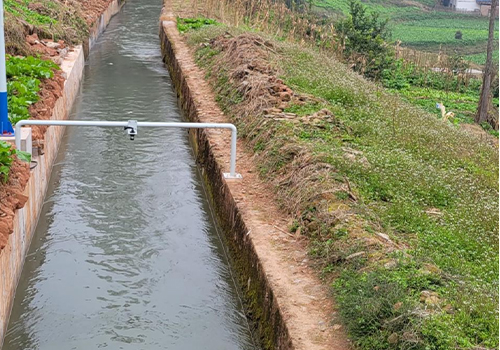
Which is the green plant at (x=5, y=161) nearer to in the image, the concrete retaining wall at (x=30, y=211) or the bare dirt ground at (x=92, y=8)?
the concrete retaining wall at (x=30, y=211)

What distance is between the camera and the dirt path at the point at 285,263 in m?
5.21

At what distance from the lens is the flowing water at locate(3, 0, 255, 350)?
6469 millimetres

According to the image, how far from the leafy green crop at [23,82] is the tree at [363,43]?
1244 cm

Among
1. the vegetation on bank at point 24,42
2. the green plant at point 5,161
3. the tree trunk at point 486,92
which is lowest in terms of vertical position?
the tree trunk at point 486,92

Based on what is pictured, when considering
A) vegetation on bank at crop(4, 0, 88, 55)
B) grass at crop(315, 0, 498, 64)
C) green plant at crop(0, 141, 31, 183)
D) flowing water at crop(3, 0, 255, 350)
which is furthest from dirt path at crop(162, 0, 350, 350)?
grass at crop(315, 0, 498, 64)

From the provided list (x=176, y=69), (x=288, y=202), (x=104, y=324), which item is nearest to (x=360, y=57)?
(x=176, y=69)

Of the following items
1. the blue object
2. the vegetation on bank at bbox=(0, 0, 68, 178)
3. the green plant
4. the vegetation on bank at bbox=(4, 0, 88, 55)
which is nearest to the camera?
the green plant

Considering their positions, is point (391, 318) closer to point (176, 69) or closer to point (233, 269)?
point (233, 269)

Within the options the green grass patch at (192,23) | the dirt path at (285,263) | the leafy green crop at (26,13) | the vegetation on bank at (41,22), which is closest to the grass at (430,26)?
the green grass patch at (192,23)

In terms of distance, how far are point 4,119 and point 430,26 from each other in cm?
4852

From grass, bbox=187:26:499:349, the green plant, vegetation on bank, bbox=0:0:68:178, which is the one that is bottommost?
grass, bbox=187:26:499:349

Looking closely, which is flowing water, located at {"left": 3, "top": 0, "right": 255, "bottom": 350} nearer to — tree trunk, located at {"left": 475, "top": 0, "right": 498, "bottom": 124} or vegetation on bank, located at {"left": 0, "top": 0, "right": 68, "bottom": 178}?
vegetation on bank, located at {"left": 0, "top": 0, "right": 68, "bottom": 178}

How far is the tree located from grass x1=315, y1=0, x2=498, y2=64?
16.9 meters

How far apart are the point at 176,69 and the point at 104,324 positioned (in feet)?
34.3
